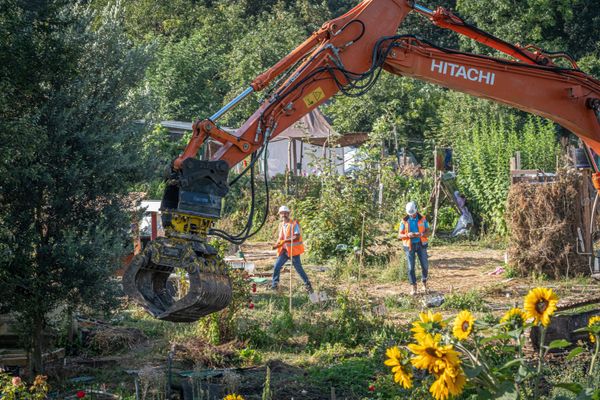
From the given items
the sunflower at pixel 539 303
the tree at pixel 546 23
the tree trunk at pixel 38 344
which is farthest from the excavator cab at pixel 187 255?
the tree at pixel 546 23

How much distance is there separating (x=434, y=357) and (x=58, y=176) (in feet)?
20.0

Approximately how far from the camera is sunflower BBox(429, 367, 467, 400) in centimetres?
463

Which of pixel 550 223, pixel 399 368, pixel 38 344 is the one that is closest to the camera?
pixel 399 368

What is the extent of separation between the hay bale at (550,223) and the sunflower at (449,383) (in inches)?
510

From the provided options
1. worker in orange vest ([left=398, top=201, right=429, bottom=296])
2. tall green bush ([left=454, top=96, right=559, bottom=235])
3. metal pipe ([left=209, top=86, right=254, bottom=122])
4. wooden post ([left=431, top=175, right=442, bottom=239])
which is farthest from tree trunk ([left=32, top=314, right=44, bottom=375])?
tall green bush ([left=454, top=96, right=559, bottom=235])

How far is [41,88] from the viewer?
966 cm

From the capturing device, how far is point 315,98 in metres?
9.41

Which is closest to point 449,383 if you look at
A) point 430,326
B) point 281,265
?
point 430,326

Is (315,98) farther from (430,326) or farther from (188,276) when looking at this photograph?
(430,326)

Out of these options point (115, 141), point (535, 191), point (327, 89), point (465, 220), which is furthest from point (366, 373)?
point (465, 220)

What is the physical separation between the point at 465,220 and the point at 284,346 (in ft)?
40.5

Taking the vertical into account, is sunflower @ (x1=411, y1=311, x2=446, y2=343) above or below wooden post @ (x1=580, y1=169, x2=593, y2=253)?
below

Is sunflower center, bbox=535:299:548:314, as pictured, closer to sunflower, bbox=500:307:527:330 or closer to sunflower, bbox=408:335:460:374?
sunflower, bbox=500:307:527:330

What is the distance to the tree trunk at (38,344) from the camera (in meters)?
9.74
